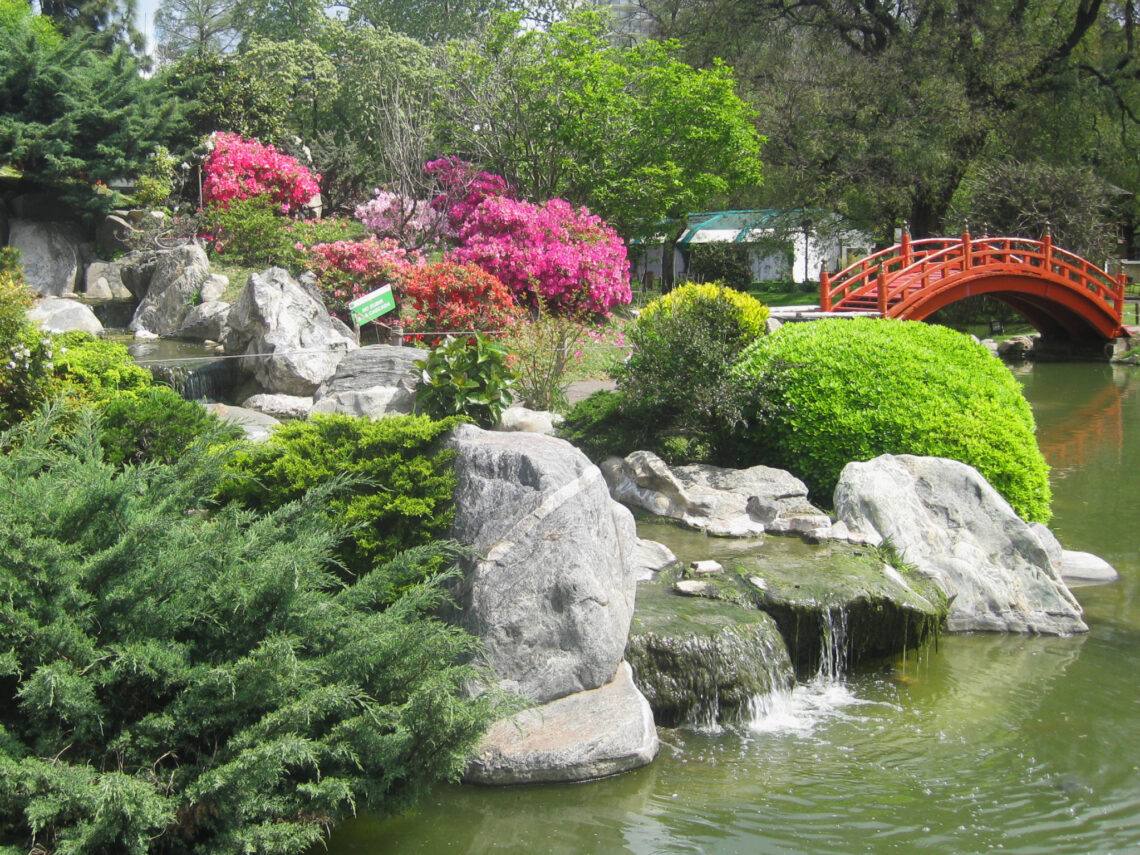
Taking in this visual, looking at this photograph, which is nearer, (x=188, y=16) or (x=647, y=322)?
(x=647, y=322)

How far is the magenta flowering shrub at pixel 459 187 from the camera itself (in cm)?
1795

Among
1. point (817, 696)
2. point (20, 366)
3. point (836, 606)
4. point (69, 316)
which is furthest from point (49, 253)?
point (817, 696)

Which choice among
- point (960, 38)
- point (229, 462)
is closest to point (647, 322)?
point (229, 462)

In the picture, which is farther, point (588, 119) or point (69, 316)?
point (588, 119)

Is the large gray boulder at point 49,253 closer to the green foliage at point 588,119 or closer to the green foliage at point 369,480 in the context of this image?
the green foliage at point 588,119

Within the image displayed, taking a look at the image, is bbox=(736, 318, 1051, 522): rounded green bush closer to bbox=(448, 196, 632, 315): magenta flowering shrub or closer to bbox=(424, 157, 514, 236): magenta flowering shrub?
bbox=(448, 196, 632, 315): magenta flowering shrub

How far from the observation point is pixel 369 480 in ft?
17.8

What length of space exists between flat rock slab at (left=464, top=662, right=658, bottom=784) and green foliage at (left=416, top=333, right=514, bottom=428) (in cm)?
276

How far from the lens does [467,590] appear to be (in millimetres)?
5406

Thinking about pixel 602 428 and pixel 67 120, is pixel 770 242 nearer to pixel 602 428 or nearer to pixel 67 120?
pixel 67 120

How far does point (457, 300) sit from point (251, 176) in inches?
265

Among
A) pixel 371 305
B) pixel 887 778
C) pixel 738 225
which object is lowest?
pixel 887 778

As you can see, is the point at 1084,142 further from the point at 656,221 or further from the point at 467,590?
the point at 467,590

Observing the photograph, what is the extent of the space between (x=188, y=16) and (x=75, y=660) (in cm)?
4893
